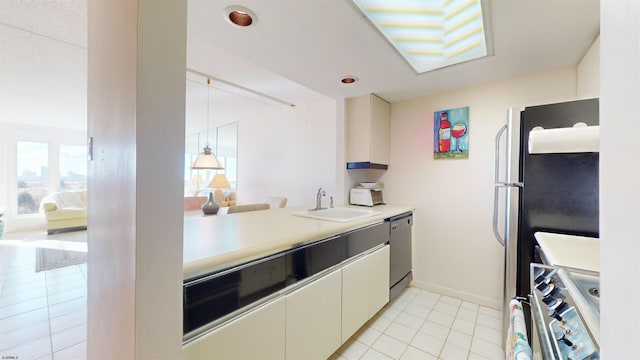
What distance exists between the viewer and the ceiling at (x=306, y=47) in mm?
1340

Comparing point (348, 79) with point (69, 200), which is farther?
point (69, 200)

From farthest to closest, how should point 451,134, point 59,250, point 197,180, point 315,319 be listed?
point 197,180 < point 59,250 < point 451,134 < point 315,319

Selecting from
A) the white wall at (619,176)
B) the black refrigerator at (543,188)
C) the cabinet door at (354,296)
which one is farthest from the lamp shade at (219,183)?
the white wall at (619,176)

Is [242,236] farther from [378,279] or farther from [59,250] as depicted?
[59,250]

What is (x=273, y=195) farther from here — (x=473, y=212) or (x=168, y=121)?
(x=168, y=121)

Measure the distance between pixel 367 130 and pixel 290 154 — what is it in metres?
1.64

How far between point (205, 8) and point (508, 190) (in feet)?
6.74

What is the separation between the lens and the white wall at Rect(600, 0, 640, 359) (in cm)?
29

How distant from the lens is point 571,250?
3.35 ft

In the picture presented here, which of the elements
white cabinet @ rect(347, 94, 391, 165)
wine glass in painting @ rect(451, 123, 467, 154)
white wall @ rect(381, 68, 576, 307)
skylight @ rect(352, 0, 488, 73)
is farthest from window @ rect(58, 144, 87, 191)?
wine glass in painting @ rect(451, 123, 467, 154)

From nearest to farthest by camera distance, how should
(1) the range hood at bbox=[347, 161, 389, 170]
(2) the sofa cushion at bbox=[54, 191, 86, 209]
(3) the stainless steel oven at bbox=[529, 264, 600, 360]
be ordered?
(3) the stainless steel oven at bbox=[529, 264, 600, 360] → (1) the range hood at bbox=[347, 161, 389, 170] → (2) the sofa cushion at bbox=[54, 191, 86, 209]

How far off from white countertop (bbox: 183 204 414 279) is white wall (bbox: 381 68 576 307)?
1043 mm

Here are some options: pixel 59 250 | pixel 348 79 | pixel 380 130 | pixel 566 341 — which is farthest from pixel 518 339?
pixel 59 250

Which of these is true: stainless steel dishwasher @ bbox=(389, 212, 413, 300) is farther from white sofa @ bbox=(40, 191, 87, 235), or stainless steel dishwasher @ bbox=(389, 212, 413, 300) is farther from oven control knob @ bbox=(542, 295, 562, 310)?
white sofa @ bbox=(40, 191, 87, 235)
